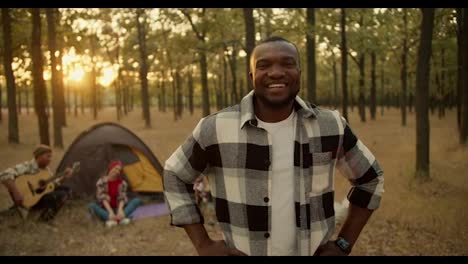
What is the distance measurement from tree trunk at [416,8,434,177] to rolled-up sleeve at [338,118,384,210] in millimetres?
7182

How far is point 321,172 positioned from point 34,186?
6.77 m

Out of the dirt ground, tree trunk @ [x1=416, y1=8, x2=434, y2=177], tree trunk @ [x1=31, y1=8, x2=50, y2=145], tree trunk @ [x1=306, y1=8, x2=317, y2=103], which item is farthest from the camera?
tree trunk @ [x1=306, y1=8, x2=317, y2=103]

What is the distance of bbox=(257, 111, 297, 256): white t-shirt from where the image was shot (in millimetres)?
1879

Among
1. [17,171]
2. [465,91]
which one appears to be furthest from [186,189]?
[465,91]

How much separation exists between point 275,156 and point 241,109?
0.28 m

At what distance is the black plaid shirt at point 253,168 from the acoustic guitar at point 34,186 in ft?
20.3

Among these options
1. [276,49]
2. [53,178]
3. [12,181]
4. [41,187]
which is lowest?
[41,187]

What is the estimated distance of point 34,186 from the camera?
7258 mm

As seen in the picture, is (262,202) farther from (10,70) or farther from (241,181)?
(10,70)

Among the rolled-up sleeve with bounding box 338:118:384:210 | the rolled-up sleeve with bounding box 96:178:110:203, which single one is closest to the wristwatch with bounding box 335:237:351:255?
the rolled-up sleeve with bounding box 338:118:384:210

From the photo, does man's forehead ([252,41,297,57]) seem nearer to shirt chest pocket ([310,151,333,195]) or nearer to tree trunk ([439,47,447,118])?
shirt chest pocket ([310,151,333,195])

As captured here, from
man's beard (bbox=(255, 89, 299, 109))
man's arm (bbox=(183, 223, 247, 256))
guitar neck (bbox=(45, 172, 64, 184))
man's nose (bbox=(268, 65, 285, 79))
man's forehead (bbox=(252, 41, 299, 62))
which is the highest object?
man's forehead (bbox=(252, 41, 299, 62))

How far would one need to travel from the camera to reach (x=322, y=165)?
1.91 m

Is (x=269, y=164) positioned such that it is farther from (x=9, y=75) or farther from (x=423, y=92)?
(x=9, y=75)
